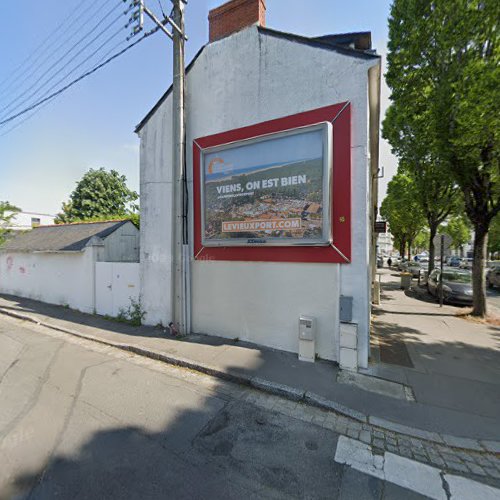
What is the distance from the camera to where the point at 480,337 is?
679cm

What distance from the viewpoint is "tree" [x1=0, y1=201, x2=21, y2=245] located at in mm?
13619

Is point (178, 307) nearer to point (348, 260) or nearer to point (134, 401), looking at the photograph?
point (134, 401)

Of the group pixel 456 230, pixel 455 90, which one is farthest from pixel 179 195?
pixel 456 230

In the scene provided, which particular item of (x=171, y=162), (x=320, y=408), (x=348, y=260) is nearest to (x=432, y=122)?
(x=348, y=260)

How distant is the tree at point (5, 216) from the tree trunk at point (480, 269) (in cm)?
2113

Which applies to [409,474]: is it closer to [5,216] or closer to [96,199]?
[5,216]

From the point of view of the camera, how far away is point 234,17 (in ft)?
20.2

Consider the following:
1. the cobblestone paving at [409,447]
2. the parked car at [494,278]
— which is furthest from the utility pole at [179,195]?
the parked car at [494,278]

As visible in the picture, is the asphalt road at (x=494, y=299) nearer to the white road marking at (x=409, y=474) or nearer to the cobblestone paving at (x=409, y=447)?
the cobblestone paving at (x=409, y=447)

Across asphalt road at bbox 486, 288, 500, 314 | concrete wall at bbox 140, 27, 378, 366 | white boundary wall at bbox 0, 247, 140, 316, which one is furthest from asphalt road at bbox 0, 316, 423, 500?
asphalt road at bbox 486, 288, 500, 314

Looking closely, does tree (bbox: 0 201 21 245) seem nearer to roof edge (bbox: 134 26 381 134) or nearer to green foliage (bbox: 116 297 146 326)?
green foliage (bbox: 116 297 146 326)

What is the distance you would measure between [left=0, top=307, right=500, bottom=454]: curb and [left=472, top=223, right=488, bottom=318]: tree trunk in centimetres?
717

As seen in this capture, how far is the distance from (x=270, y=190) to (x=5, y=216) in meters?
15.7

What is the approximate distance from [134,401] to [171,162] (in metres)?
5.56
